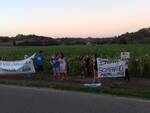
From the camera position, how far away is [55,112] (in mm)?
16328

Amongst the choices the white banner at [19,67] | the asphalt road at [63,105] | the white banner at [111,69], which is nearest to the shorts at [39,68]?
the white banner at [19,67]

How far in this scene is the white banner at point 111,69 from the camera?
30.1 meters

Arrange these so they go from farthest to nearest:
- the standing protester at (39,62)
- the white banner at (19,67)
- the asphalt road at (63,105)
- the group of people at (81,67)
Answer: the white banner at (19,67) < the standing protester at (39,62) < the group of people at (81,67) < the asphalt road at (63,105)

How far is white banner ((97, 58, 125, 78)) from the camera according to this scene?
3006 centimetres

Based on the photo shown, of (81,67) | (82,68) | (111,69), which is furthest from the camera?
(81,67)

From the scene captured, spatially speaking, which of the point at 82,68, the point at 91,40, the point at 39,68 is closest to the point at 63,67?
the point at 82,68

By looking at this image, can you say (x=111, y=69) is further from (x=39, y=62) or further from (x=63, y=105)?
(x=63, y=105)

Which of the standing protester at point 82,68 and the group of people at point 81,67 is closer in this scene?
the group of people at point 81,67

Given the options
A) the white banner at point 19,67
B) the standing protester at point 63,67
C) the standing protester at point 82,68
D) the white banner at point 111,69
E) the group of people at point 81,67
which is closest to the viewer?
the white banner at point 111,69

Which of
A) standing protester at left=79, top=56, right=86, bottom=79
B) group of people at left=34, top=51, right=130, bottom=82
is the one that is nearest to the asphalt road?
group of people at left=34, top=51, right=130, bottom=82

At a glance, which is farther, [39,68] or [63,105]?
[39,68]

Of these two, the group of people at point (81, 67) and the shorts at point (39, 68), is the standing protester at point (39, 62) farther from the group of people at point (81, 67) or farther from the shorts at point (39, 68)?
the group of people at point (81, 67)

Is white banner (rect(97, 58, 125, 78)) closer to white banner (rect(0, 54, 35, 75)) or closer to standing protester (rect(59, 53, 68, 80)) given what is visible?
standing protester (rect(59, 53, 68, 80))

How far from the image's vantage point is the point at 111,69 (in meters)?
30.3
